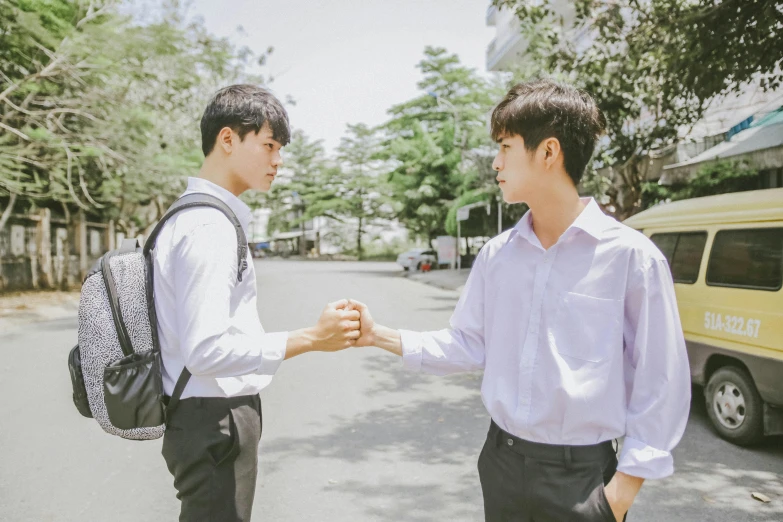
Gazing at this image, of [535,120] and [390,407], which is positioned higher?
[535,120]

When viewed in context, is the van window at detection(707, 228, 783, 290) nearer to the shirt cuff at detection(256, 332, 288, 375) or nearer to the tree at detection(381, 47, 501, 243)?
the shirt cuff at detection(256, 332, 288, 375)

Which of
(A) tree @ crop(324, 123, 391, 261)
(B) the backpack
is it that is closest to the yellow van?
(B) the backpack

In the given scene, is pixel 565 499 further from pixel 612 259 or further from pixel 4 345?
pixel 4 345

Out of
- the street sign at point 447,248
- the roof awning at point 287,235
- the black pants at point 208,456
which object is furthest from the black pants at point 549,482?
the roof awning at point 287,235

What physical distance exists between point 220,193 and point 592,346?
3.96 ft

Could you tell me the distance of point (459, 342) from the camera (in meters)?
2.00

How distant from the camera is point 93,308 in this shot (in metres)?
1.73

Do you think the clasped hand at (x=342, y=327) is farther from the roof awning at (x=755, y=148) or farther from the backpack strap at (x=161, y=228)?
the roof awning at (x=755, y=148)

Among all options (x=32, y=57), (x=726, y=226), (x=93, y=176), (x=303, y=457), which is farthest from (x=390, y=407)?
(x=93, y=176)

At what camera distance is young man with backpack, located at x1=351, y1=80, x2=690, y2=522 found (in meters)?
1.58

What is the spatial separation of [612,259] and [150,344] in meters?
1.31

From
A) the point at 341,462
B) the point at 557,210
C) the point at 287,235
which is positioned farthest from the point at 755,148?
the point at 287,235

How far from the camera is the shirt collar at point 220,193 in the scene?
1.92 m

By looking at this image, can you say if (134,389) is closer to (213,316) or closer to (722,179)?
(213,316)
